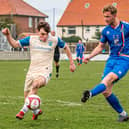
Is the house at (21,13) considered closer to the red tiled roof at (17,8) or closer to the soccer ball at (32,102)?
the red tiled roof at (17,8)

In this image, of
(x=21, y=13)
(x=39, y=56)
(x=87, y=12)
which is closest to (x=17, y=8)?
(x=21, y=13)

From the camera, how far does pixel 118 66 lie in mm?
8359

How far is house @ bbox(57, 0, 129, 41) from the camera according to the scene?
8894 cm

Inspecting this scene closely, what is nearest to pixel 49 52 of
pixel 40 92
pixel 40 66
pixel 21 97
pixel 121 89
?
pixel 40 66

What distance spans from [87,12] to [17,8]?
43.9ft

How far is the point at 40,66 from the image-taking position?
29.3ft

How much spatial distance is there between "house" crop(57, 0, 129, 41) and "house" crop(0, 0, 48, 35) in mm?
4913

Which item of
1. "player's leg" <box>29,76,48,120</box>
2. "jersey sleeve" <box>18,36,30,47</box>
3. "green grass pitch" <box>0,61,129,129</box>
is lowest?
"green grass pitch" <box>0,61,129,129</box>

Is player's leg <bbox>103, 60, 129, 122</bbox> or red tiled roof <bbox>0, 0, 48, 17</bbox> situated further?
red tiled roof <bbox>0, 0, 48, 17</bbox>

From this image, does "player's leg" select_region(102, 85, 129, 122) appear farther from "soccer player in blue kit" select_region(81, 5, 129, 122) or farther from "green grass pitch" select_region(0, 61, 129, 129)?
"green grass pitch" select_region(0, 61, 129, 129)

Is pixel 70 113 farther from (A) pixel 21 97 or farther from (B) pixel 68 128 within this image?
(A) pixel 21 97

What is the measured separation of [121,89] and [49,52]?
259 inches

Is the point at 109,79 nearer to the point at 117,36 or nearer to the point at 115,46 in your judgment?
the point at 115,46

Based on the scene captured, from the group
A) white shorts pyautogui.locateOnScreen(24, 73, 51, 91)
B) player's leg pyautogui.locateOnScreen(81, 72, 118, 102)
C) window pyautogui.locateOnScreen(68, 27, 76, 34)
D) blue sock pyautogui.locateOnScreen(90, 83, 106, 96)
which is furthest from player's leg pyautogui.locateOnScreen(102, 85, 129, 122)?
window pyautogui.locateOnScreen(68, 27, 76, 34)
